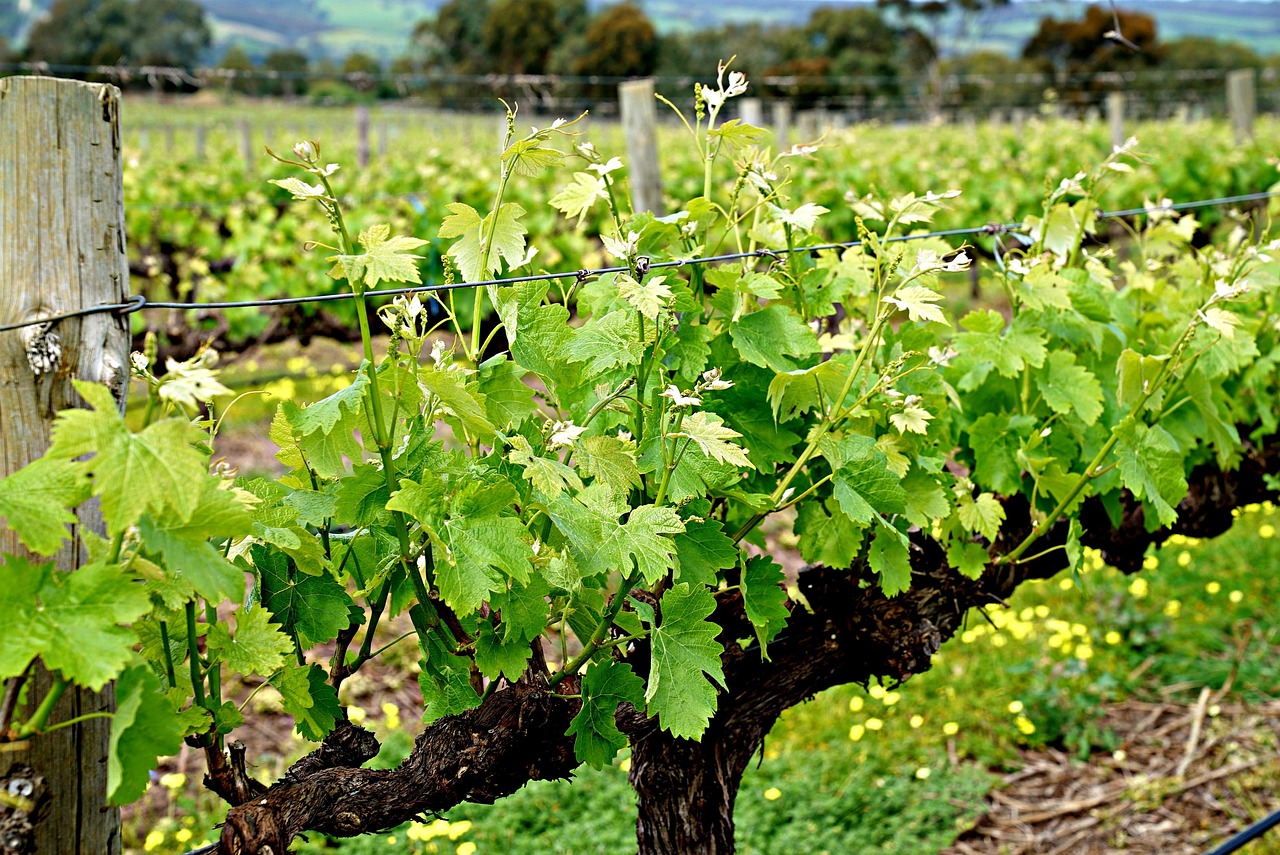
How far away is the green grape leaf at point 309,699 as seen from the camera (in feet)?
4.69

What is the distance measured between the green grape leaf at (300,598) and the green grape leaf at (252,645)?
73mm

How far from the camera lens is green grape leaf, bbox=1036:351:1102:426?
2047mm

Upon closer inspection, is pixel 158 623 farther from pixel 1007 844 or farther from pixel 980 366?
pixel 1007 844

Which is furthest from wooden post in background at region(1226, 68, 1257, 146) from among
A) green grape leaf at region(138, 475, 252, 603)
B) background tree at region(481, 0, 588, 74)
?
background tree at region(481, 0, 588, 74)

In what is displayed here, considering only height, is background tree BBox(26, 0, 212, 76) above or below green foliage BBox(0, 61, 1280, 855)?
above

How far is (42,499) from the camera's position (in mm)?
1141

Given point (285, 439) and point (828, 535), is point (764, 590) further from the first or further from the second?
point (285, 439)

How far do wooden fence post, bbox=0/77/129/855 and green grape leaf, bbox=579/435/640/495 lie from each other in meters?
0.59

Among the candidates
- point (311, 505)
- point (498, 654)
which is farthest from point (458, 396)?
point (498, 654)

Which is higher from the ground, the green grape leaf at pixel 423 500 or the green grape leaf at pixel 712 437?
the green grape leaf at pixel 712 437

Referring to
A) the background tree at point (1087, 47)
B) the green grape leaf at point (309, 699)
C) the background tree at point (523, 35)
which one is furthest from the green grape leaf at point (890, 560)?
the background tree at point (523, 35)

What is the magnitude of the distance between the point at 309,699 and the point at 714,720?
31.8 inches

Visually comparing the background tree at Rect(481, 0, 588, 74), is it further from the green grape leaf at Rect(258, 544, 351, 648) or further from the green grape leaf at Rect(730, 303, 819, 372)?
the green grape leaf at Rect(258, 544, 351, 648)

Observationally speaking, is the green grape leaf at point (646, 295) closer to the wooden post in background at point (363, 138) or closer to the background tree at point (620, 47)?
the wooden post in background at point (363, 138)
